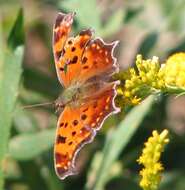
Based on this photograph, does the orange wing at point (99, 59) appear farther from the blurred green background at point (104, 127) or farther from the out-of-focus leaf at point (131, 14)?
the out-of-focus leaf at point (131, 14)

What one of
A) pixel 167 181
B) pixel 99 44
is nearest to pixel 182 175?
pixel 167 181

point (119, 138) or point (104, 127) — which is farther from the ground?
point (119, 138)

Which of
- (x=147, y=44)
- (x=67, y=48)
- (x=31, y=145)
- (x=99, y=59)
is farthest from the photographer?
(x=147, y=44)

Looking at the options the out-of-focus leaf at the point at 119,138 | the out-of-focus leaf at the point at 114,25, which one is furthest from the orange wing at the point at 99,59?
the out-of-focus leaf at the point at 114,25

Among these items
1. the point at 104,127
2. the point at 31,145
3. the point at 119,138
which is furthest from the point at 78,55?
the point at 104,127

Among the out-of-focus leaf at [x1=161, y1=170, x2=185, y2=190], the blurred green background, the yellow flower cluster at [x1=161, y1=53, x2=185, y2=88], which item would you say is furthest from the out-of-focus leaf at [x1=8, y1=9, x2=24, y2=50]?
the out-of-focus leaf at [x1=161, y1=170, x2=185, y2=190]

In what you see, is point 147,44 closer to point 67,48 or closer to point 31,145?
point 31,145
